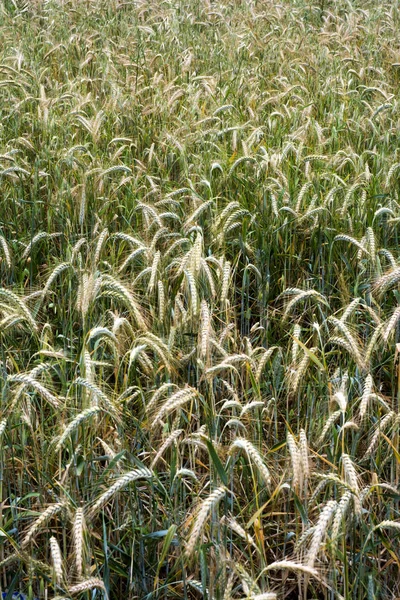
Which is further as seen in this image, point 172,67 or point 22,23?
point 22,23

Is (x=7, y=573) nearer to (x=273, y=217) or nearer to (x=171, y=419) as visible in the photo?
(x=171, y=419)

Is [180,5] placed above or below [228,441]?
above

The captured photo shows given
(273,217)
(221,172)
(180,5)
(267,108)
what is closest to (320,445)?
(273,217)

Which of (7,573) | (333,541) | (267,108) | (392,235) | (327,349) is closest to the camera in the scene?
(333,541)

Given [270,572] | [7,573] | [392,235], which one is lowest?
[270,572]

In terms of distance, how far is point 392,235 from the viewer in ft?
11.4

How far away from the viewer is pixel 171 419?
2.48 meters

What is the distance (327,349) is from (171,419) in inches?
31.7

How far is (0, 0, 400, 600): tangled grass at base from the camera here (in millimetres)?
1925

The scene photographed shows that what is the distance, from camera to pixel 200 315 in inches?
94.2

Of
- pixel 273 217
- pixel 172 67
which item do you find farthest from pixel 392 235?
pixel 172 67

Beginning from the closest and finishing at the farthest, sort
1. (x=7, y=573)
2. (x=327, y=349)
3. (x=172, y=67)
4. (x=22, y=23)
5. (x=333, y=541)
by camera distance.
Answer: (x=333, y=541), (x=7, y=573), (x=327, y=349), (x=172, y=67), (x=22, y=23)

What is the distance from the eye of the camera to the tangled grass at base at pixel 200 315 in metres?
1.92

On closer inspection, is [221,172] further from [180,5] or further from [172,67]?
[180,5]
